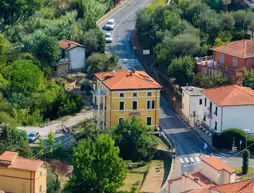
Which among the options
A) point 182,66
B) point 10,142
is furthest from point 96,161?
point 182,66

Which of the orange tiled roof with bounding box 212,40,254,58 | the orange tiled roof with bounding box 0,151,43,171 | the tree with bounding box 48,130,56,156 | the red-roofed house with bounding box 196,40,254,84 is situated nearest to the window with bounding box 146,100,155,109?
the red-roofed house with bounding box 196,40,254,84

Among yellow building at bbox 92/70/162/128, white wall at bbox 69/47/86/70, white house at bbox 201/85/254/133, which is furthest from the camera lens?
white wall at bbox 69/47/86/70

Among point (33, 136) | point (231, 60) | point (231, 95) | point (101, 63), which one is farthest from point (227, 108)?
point (101, 63)

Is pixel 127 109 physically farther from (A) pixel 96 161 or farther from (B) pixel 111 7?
(B) pixel 111 7

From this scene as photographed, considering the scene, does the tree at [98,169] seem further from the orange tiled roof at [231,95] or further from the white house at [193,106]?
the white house at [193,106]

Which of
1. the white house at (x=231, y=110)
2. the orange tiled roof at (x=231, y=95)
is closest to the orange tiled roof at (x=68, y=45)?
the orange tiled roof at (x=231, y=95)

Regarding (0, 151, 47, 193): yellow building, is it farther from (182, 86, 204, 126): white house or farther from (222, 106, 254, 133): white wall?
(182, 86, 204, 126): white house
